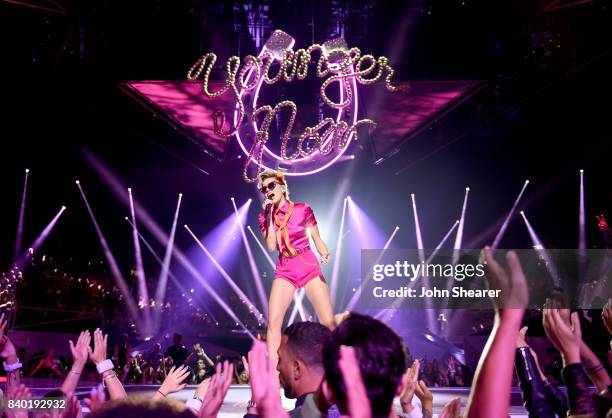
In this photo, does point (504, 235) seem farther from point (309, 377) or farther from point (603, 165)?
point (309, 377)

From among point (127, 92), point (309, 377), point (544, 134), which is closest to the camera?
point (309, 377)

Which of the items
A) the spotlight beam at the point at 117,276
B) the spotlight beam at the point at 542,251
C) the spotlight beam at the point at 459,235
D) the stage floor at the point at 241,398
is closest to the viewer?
the stage floor at the point at 241,398

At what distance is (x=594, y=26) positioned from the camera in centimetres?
819

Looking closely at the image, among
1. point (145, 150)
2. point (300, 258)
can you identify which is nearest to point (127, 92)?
point (145, 150)

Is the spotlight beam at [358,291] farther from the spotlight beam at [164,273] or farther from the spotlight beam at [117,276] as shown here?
the spotlight beam at [117,276]

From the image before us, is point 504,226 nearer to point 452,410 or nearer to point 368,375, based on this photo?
point 452,410

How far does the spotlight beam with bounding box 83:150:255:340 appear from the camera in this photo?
13016mm

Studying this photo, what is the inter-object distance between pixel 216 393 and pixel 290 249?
3.95m

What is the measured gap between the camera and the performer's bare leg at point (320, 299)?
5480 mm

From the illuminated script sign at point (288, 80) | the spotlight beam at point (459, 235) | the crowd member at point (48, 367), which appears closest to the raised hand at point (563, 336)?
the illuminated script sign at point (288, 80)

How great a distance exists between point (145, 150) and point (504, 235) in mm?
8904

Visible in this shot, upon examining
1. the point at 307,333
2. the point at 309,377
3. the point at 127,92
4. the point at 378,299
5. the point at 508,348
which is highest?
the point at 127,92

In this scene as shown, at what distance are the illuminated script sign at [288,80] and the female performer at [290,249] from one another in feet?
8.67

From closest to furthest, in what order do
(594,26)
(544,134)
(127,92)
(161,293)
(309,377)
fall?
(309,377) → (594,26) → (127,92) → (544,134) → (161,293)
